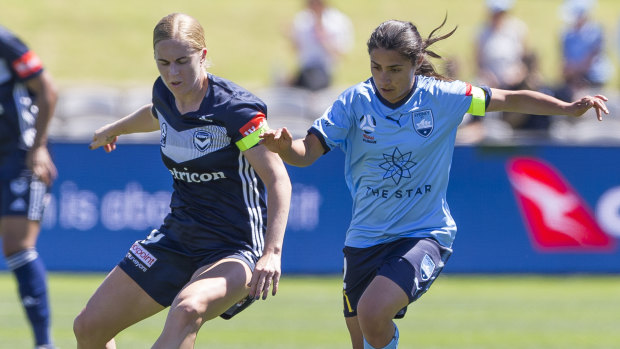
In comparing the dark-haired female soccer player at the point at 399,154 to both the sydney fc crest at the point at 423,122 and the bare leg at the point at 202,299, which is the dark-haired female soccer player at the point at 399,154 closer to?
the sydney fc crest at the point at 423,122

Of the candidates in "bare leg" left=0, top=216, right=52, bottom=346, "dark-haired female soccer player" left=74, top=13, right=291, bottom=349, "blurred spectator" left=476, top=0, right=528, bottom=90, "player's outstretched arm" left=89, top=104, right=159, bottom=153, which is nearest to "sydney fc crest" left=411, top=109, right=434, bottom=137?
"dark-haired female soccer player" left=74, top=13, right=291, bottom=349

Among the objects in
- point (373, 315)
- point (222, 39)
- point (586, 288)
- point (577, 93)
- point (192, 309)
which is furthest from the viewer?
point (222, 39)

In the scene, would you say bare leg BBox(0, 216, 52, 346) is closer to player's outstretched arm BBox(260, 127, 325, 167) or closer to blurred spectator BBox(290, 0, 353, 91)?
player's outstretched arm BBox(260, 127, 325, 167)

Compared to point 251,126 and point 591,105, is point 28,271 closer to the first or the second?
point 251,126

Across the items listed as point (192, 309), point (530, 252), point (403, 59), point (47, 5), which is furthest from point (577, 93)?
point (47, 5)

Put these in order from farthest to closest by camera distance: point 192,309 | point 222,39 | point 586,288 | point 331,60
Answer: point 222,39 < point 331,60 < point 586,288 < point 192,309

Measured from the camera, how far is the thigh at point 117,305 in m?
5.49

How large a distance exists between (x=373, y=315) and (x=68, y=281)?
742 centimetres

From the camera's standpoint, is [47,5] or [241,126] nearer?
[241,126]

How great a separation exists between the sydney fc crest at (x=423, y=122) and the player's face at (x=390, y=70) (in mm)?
174

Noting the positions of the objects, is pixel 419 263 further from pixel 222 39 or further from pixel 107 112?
pixel 222 39

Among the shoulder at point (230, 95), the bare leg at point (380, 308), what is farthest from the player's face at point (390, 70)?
the bare leg at point (380, 308)

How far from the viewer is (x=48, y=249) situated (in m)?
12.5

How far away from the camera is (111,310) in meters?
5.50
